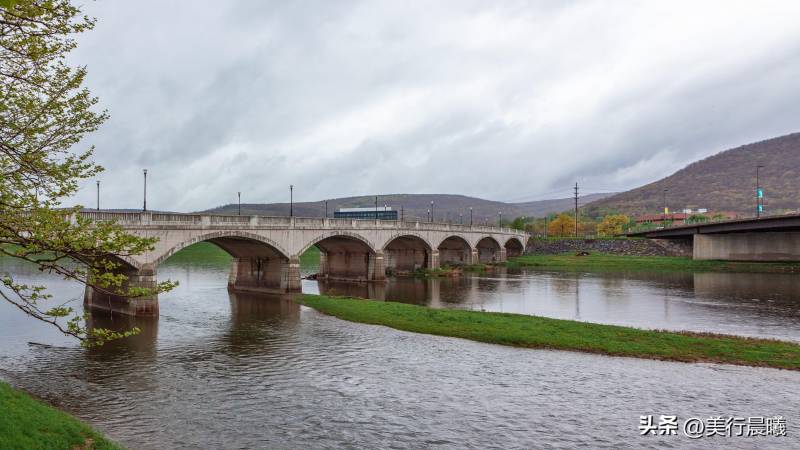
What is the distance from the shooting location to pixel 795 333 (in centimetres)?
3134

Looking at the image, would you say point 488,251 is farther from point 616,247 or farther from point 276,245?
point 276,245

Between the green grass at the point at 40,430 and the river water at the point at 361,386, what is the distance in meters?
1.41

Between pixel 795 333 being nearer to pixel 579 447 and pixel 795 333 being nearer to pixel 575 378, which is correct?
pixel 575 378

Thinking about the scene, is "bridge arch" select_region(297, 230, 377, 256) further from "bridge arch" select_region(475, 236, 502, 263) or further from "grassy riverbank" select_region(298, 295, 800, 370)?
"bridge arch" select_region(475, 236, 502, 263)

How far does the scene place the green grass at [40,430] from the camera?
1222 centimetres

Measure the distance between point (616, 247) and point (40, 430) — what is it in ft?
356

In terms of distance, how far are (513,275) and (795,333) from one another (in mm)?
47755

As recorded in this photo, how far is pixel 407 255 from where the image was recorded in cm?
8075

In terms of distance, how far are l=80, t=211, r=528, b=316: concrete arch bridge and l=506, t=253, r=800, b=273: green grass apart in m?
15.7

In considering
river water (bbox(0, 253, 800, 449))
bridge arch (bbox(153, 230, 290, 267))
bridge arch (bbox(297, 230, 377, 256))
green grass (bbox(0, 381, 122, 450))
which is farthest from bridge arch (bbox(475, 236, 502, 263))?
green grass (bbox(0, 381, 122, 450))

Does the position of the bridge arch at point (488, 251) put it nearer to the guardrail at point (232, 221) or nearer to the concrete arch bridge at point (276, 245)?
the concrete arch bridge at point (276, 245)

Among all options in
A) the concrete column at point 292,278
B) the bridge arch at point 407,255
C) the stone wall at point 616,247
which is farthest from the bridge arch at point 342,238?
the stone wall at point 616,247

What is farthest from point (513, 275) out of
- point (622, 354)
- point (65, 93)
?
point (65, 93)

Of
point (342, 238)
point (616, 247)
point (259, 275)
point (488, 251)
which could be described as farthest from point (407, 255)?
point (616, 247)
